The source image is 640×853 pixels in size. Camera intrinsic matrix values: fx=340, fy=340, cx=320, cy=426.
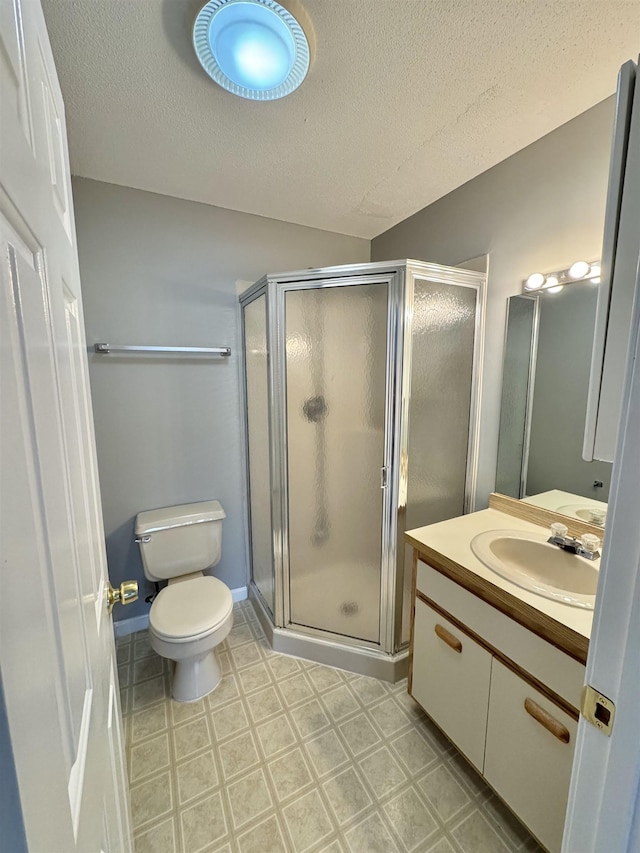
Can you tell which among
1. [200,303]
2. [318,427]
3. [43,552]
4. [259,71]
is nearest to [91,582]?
[43,552]

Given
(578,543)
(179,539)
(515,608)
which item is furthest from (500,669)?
(179,539)

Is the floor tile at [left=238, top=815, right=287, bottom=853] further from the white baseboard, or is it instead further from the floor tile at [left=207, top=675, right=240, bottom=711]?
the white baseboard

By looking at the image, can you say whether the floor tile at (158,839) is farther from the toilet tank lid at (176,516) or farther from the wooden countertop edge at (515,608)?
the wooden countertop edge at (515,608)

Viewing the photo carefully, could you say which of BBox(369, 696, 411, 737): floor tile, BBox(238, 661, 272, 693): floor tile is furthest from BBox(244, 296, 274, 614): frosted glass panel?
BBox(369, 696, 411, 737): floor tile

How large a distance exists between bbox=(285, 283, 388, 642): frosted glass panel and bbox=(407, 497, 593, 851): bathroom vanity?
14.6 inches

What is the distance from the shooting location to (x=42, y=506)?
40cm

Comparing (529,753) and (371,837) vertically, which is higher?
(529,753)

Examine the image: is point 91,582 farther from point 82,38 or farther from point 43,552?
point 82,38

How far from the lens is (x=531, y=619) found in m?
0.99

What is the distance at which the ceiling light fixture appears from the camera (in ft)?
2.91

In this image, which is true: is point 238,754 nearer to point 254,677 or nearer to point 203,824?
point 203,824

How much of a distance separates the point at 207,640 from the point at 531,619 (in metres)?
1.30

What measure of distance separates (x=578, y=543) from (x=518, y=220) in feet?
4.56

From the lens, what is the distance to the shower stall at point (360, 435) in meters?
1.59
